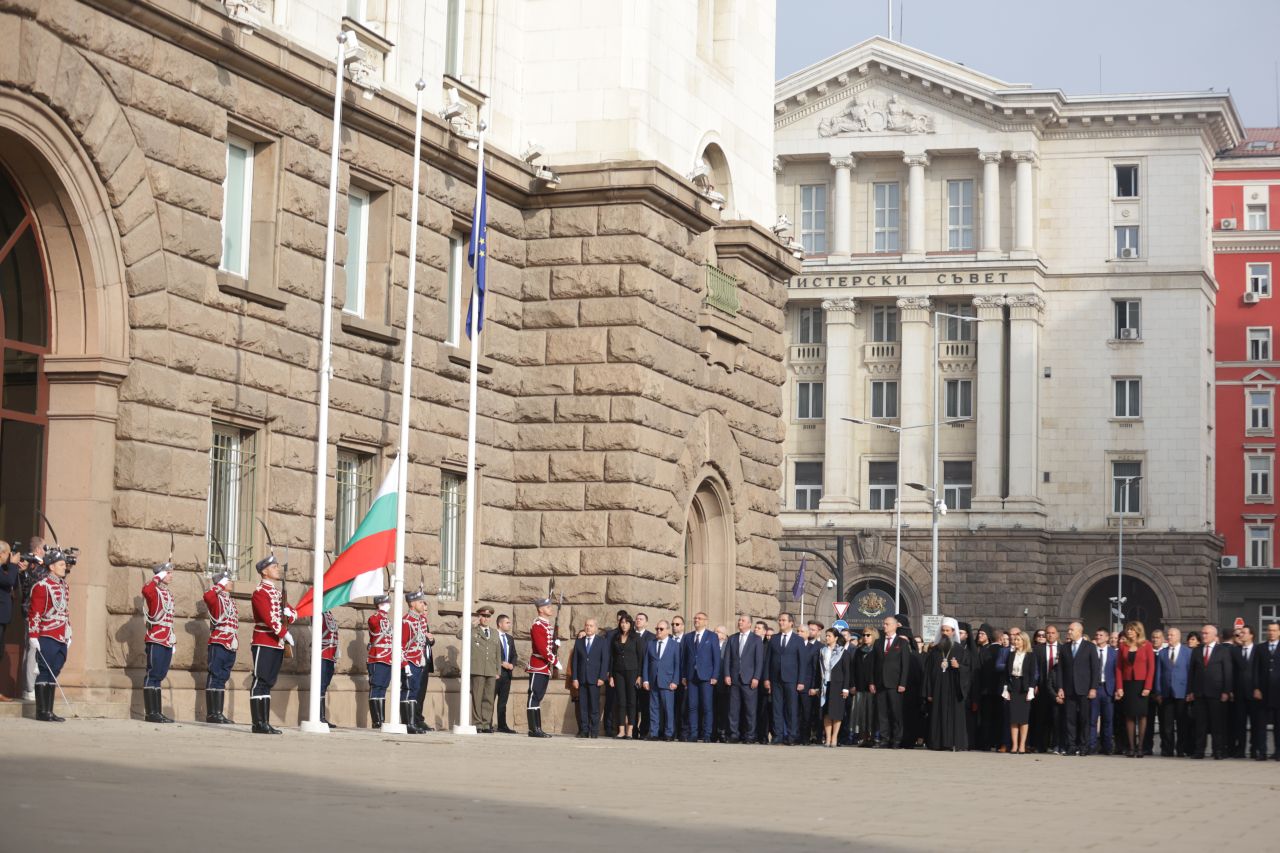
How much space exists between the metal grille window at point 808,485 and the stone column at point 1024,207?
11256mm

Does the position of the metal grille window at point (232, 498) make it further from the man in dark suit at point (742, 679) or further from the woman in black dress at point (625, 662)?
the man in dark suit at point (742, 679)

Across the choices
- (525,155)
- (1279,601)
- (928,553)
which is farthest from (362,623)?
(1279,601)

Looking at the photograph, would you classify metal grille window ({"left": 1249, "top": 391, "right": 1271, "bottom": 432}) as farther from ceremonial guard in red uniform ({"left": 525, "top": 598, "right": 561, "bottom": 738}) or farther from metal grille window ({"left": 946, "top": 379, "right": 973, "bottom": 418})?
ceremonial guard in red uniform ({"left": 525, "top": 598, "right": 561, "bottom": 738})

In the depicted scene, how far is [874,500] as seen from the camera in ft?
255

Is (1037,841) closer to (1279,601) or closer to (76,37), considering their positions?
(76,37)

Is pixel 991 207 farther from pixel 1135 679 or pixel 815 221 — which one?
pixel 1135 679

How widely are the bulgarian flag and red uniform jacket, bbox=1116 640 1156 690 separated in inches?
432

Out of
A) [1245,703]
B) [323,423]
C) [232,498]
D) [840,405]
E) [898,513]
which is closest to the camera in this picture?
[323,423]

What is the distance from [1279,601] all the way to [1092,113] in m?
23.1

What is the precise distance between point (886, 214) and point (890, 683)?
2067 inches

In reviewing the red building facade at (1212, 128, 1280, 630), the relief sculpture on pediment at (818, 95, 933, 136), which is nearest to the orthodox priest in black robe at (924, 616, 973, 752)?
the relief sculpture on pediment at (818, 95, 933, 136)

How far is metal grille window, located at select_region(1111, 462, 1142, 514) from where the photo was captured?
76.6 meters

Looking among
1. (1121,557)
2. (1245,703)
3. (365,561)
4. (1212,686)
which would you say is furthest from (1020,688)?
(1121,557)

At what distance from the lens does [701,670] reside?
2858 cm
